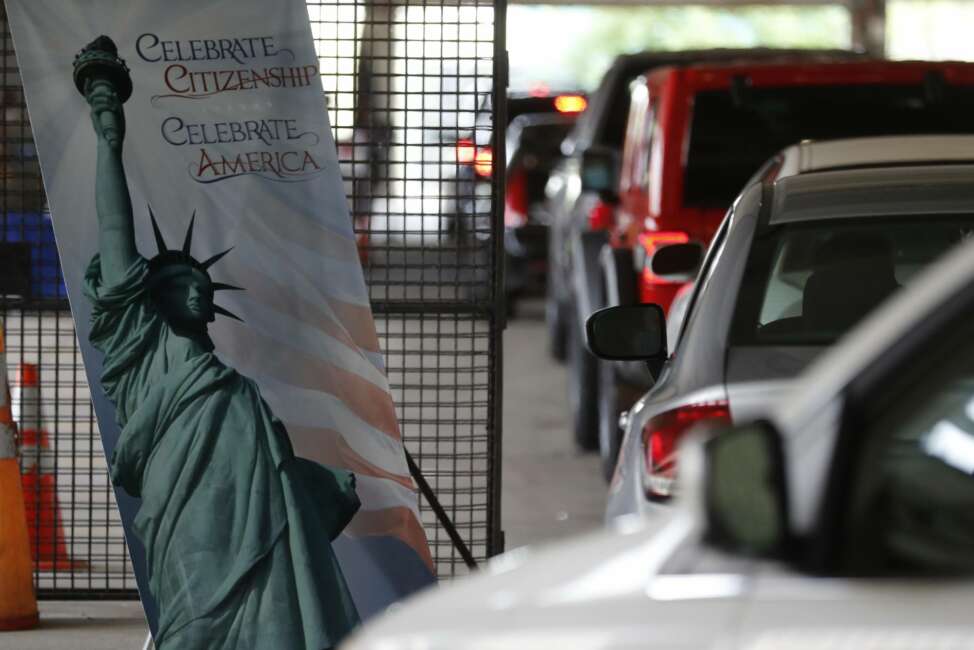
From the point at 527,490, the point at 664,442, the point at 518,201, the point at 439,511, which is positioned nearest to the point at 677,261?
the point at 439,511

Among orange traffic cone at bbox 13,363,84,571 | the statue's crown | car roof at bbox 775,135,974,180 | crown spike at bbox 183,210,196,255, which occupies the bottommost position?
orange traffic cone at bbox 13,363,84,571

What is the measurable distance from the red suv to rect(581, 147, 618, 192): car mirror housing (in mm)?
1760

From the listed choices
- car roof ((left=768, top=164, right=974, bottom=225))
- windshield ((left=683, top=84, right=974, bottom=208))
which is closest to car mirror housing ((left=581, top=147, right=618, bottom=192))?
windshield ((left=683, top=84, right=974, bottom=208))

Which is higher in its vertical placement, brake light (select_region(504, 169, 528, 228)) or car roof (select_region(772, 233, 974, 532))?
car roof (select_region(772, 233, 974, 532))

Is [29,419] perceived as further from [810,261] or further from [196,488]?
[810,261]

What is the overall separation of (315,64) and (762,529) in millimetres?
3287

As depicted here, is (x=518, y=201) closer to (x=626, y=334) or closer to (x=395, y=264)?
(x=395, y=264)

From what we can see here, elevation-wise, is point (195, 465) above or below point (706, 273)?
below

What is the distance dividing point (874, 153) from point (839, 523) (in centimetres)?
314

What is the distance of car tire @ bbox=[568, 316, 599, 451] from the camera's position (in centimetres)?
1016

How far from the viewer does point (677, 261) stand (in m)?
7.59

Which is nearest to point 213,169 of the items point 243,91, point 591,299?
point 243,91

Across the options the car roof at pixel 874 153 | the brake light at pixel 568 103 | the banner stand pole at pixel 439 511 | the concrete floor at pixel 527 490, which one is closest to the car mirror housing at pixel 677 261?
the concrete floor at pixel 527 490

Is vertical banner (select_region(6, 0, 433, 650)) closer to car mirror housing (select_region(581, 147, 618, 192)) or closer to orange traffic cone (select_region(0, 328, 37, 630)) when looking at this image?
orange traffic cone (select_region(0, 328, 37, 630))
